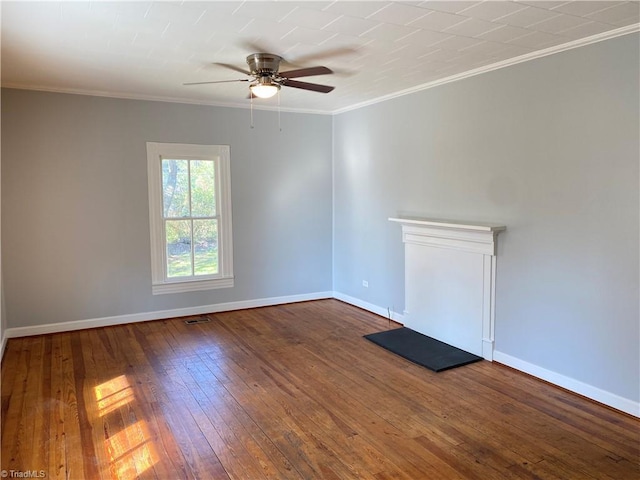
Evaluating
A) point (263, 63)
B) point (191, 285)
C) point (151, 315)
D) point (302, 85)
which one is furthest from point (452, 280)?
point (151, 315)

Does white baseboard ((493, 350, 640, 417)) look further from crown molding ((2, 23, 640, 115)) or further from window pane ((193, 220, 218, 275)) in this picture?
window pane ((193, 220, 218, 275))

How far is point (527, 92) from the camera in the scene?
143 inches

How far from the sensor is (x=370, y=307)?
5.70 metres

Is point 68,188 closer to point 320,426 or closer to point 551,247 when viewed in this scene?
point 320,426

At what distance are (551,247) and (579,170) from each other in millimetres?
609

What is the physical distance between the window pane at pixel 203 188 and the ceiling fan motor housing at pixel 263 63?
6.92 feet

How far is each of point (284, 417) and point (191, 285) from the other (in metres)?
2.85

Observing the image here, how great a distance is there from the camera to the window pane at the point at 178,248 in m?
5.39

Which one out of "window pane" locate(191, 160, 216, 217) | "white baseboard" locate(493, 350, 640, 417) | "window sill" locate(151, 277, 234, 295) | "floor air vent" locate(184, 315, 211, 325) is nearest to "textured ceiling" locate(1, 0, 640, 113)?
"window pane" locate(191, 160, 216, 217)

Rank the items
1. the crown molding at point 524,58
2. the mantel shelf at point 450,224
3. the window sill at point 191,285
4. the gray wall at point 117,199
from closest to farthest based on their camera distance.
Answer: the crown molding at point 524,58
the mantel shelf at point 450,224
the gray wall at point 117,199
the window sill at point 191,285

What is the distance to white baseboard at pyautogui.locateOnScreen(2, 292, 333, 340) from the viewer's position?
15.6 ft

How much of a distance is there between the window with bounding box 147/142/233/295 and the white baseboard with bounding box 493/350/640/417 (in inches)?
132

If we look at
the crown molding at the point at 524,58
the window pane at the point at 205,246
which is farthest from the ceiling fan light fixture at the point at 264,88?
the window pane at the point at 205,246

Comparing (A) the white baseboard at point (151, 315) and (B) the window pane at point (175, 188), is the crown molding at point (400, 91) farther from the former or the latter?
(A) the white baseboard at point (151, 315)
